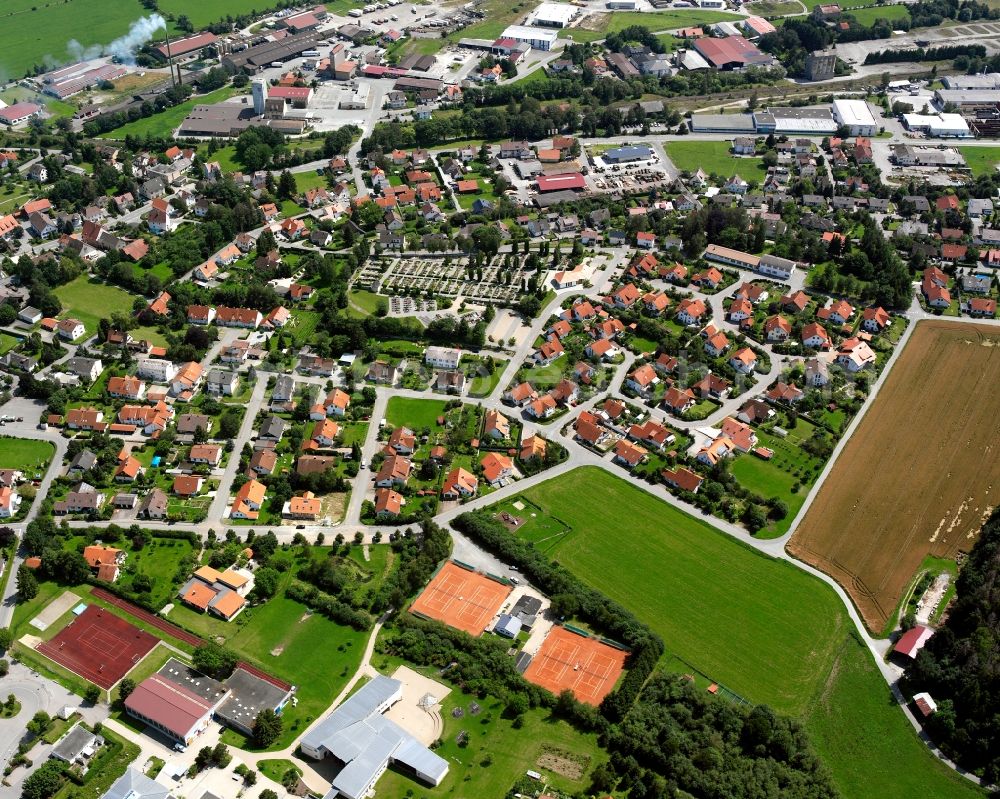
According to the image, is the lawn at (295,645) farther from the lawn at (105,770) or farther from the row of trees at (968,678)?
the row of trees at (968,678)

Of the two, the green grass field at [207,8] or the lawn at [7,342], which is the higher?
the green grass field at [207,8]

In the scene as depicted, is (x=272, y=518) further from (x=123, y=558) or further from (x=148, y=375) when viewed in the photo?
(x=148, y=375)

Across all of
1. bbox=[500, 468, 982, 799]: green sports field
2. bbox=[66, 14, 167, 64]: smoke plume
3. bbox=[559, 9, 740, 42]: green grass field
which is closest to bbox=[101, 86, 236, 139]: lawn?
bbox=[66, 14, 167, 64]: smoke plume

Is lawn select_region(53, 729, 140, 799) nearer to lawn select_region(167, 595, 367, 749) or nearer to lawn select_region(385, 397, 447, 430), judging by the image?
lawn select_region(167, 595, 367, 749)

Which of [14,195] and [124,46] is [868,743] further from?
[124,46]

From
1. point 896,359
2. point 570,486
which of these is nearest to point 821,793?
point 570,486

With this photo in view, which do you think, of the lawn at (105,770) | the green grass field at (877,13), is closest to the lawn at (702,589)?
the lawn at (105,770)

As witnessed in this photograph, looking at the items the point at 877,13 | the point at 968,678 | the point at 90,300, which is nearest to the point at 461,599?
the point at 968,678
